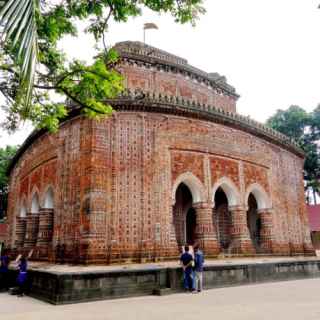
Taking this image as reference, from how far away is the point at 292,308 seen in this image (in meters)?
5.59

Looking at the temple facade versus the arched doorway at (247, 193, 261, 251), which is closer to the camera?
the temple facade

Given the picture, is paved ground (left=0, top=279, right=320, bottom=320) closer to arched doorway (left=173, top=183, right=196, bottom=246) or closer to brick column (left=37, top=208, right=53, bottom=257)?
brick column (left=37, top=208, right=53, bottom=257)

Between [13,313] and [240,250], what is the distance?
7827mm

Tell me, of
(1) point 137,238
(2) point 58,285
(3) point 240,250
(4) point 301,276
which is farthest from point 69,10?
(4) point 301,276

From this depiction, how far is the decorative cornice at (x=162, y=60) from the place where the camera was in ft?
44.9

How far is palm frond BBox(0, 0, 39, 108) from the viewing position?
2053 millimetres

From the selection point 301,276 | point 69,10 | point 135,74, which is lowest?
point 301,276

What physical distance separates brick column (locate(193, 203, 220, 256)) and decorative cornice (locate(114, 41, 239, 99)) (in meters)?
6.62

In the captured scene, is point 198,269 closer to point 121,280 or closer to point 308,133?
point 121,280

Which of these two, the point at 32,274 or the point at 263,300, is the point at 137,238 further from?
the point at 263,300

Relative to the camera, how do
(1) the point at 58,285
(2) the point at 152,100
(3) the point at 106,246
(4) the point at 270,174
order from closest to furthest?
(1) the point at 58,285 → (3) the point at 106,246 → (2) the point at 152,100 → (4) the point at 270,174

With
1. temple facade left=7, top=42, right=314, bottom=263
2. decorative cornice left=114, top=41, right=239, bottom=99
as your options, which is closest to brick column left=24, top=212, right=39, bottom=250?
temple facade left=7, top=42, right=314, bottom=263

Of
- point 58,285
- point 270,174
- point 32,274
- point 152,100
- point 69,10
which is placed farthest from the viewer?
point 270,174

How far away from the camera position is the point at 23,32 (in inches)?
84.7
